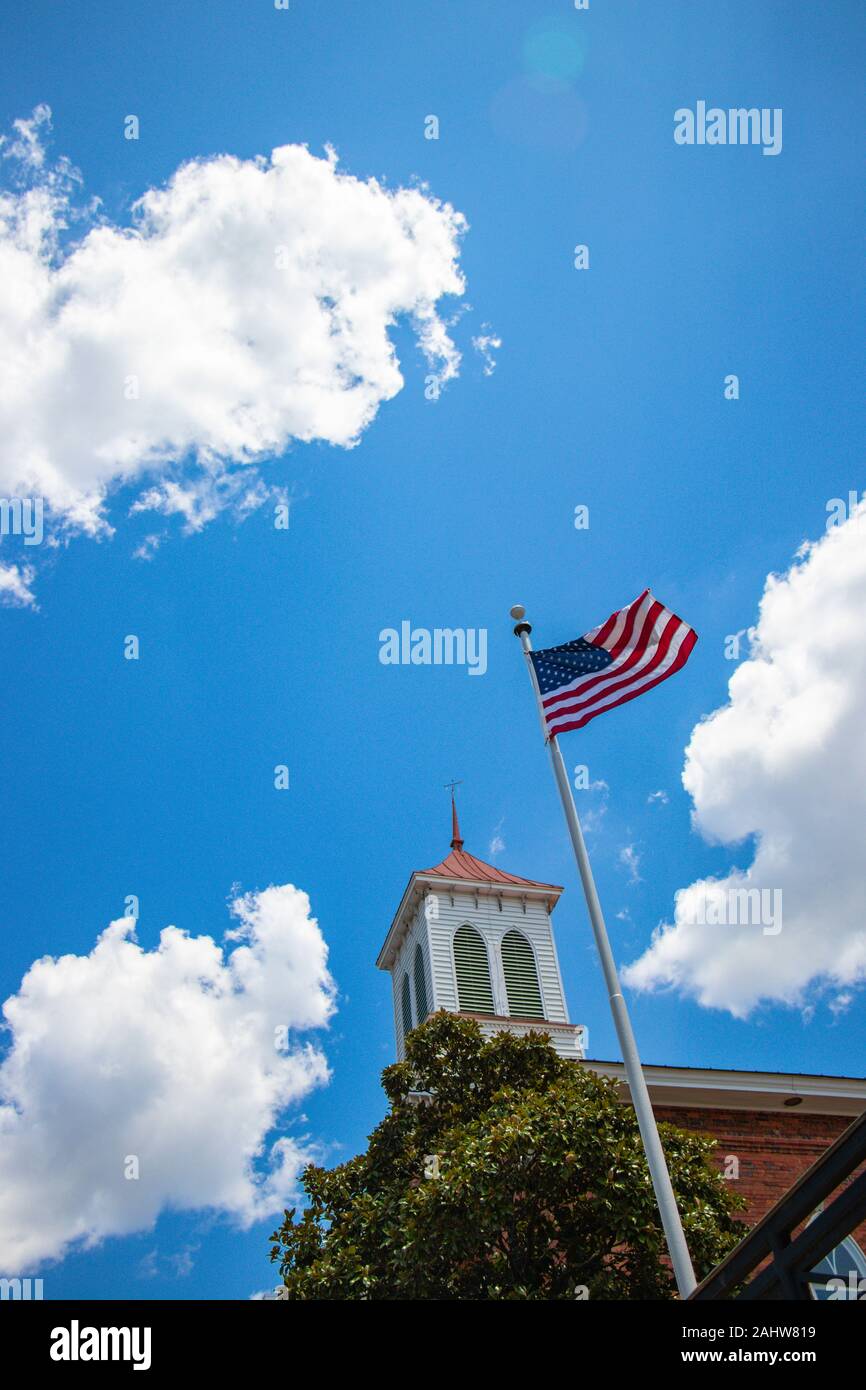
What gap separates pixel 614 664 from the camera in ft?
46.5

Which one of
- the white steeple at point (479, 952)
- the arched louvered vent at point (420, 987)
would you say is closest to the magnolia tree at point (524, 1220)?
the white steeple at point (479, 952)

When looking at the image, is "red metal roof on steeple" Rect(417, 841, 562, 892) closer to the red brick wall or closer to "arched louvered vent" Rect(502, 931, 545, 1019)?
"arched louvered vent" Rect(502, 931, 545, 1019)

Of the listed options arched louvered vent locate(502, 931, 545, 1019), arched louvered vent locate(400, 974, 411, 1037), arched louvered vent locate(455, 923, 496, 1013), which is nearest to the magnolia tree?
arched louvered vent locate(455, 923, 496, 1013)

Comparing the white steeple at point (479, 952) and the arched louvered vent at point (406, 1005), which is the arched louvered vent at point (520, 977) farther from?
the arched louvered vent at point (406, 1005)

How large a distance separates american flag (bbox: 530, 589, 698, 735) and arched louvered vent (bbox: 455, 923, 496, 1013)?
19.2m

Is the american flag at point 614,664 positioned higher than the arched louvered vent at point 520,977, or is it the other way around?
the arched louvered vent at point 520,977

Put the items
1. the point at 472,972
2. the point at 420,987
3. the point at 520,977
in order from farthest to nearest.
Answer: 1. the point at 420,987
2. the point at 520,977
3. the point at 472,972

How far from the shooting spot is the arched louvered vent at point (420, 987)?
32344 mm

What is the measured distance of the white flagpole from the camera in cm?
1010

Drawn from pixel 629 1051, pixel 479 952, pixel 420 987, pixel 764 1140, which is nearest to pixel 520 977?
pixel 479 952

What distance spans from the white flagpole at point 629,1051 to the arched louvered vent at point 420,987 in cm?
2022

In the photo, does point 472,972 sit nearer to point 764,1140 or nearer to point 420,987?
point 420,987

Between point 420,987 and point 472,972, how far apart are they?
208 centimetres
